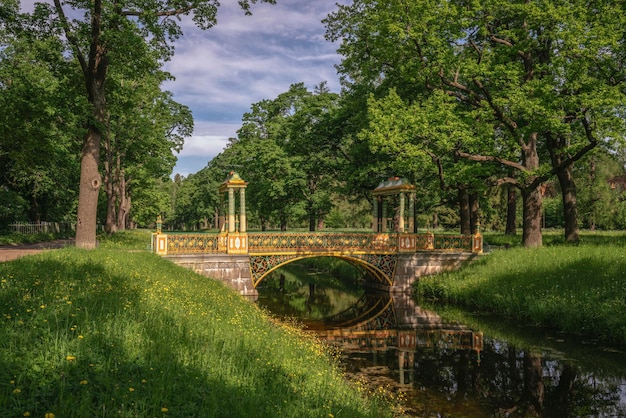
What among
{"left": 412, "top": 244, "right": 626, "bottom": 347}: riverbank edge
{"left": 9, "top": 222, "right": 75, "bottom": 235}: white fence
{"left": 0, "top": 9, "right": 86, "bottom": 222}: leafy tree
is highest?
{"left": 0, "top": 9, "right": 86, "bottom": 222}: leafy tree

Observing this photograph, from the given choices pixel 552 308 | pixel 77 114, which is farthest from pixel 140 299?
pixel 552 308

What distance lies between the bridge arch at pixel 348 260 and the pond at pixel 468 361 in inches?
72.7

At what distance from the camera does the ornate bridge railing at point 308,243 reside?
69.7 feet

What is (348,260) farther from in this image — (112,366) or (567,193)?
(112,366)

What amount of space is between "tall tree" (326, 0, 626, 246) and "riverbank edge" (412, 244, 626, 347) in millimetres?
3059

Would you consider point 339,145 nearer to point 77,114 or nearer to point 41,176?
point 77,114

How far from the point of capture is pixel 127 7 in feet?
57.7

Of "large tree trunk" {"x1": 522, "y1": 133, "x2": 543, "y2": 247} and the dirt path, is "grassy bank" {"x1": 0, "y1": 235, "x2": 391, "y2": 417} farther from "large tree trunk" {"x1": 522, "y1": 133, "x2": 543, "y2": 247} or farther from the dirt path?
"large tree trunk" {"x1": 522, "y1": 133, "x2": 543, "y2": 247}

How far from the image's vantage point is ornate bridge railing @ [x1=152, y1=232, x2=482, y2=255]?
21.2 m

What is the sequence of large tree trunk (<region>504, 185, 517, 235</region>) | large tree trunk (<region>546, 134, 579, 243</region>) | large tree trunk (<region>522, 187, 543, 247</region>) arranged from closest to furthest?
large tree trunk (<region>522, 187, 543, 247</region>), large tree trunk (<region>546, 134, 579, 243</region>), large tree trunk (<region>504, 185, 517, 235</region>)

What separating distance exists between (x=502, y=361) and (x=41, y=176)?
104 ft

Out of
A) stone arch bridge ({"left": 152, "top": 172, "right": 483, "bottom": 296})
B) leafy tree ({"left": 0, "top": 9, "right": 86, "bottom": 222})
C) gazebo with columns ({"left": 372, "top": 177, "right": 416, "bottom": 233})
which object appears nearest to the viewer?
leafy tree ({"left": 0, "top": 9, "right": 86, "bottom": 222})

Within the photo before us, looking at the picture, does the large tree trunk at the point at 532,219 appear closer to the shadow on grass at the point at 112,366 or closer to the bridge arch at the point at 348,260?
the bridge arch at the point at 348,260

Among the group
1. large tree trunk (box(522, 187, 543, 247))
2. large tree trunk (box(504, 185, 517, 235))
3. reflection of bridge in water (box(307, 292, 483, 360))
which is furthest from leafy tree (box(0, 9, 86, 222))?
large tree trunk (box(504, 185, 517, 235))
